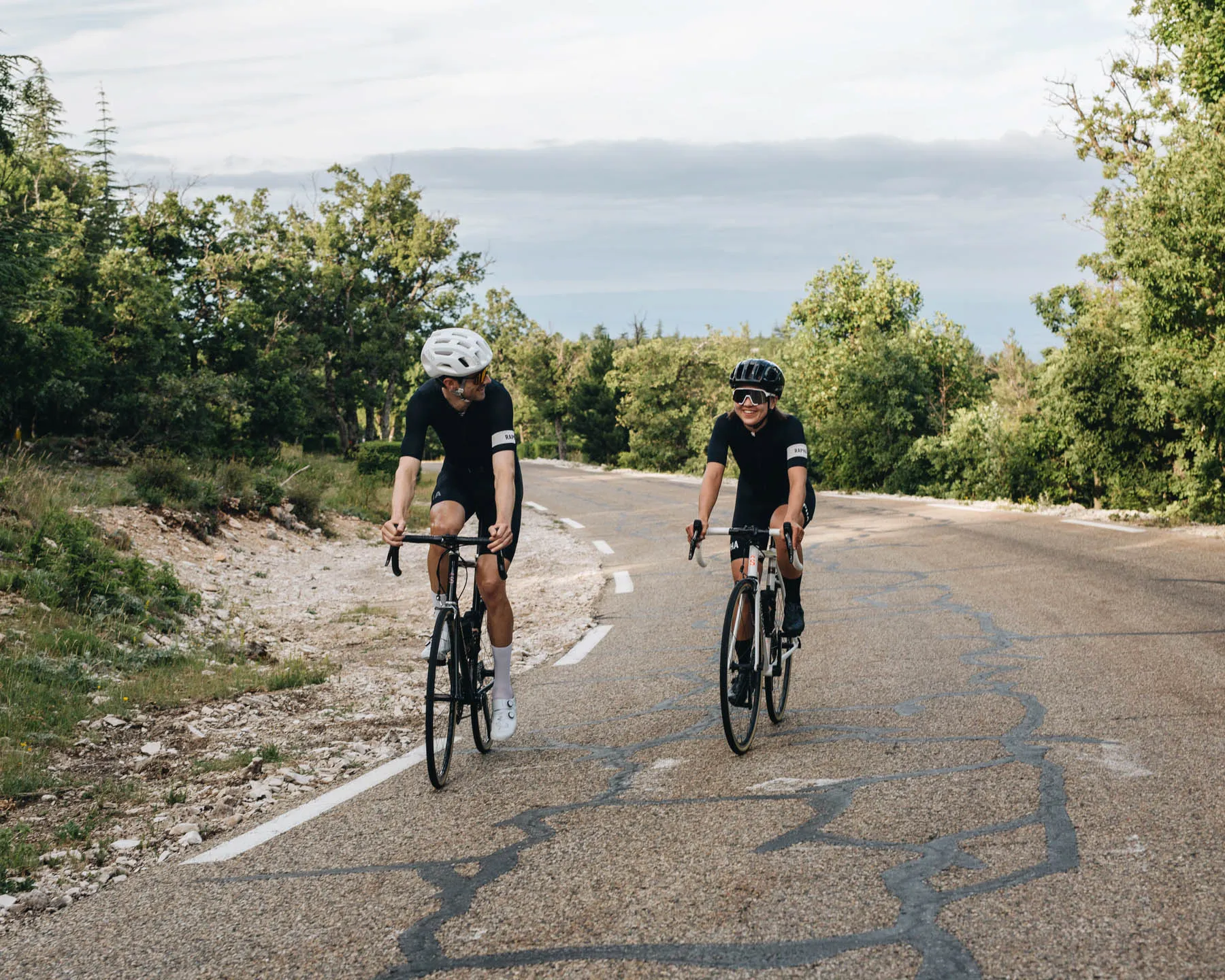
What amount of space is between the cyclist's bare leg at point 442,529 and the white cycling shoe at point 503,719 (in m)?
0.78

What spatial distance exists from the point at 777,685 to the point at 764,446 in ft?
5.13

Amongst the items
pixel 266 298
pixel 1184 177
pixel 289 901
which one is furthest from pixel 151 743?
pixel 266 298

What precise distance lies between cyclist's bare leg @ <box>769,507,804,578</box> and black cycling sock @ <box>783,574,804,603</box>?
62 millimetres

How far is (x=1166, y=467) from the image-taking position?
19.6 meters

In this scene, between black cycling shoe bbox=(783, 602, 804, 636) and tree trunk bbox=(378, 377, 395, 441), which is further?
tree trunk bbox=(378, 377, 395, 441)

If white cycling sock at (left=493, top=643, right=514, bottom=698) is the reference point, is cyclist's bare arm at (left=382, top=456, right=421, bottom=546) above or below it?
above

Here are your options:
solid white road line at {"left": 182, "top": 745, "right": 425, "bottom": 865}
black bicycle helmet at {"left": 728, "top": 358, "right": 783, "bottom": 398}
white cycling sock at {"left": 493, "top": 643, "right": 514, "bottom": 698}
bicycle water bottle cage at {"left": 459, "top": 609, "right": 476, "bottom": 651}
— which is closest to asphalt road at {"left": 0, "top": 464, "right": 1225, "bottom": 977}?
solid white road line at {"left": 182, "top": 745, "right": 425, "bottom": 865}

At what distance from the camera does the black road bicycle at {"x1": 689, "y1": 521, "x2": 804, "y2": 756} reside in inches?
211

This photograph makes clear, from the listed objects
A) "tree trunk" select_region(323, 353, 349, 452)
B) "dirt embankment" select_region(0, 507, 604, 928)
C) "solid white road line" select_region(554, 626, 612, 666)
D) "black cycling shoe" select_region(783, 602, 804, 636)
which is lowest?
"dirt embankment" select_region(0, 507, 604, 928)

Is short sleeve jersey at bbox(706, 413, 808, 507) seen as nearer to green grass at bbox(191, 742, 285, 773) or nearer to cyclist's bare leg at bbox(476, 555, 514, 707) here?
cyclist's bare leg at bbox(476, 555, 514, 707)

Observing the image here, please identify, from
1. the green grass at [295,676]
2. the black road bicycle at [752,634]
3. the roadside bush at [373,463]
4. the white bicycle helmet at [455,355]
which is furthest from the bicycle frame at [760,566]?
the roadside bush at [373,463]

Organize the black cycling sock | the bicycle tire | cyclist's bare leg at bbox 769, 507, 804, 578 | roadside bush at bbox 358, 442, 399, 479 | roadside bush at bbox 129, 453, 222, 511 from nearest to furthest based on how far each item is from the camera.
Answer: cyclist's bare leg at bbox 769, 507, 804, 578 → the bicycle tire → the black cycling sock → roadside bush at bbox 129, 453, 222, 511 → roadside bush at bbox 358, 442, 399, 479

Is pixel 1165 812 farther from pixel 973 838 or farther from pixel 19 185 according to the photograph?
pixel 19 185

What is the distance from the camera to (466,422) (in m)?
5.43
